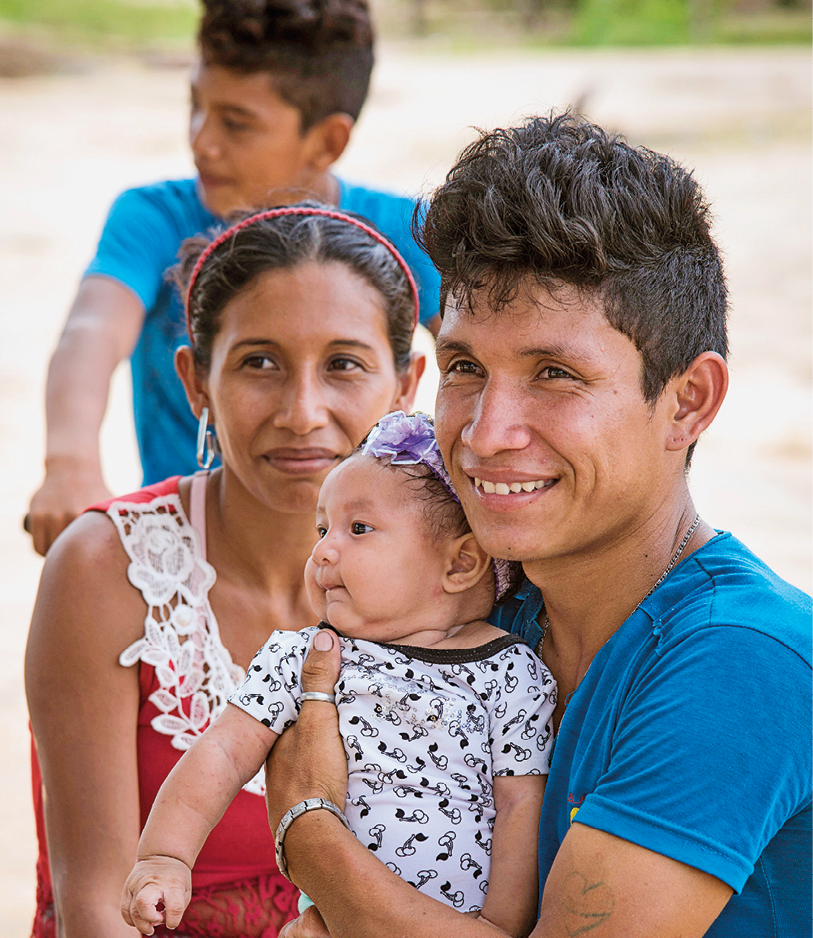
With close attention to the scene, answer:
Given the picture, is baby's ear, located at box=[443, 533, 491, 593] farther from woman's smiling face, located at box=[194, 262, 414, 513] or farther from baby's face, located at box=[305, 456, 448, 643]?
woman's smiling face, located at box=[194, 262, 414, 513]

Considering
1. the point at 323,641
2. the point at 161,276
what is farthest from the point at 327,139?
the point at 323,641

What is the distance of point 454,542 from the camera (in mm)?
1953

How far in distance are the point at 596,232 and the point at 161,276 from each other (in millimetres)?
2041

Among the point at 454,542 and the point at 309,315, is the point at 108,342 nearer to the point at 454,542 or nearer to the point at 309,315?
the point at 309,315

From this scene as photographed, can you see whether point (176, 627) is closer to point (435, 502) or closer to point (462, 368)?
point (435, 502)

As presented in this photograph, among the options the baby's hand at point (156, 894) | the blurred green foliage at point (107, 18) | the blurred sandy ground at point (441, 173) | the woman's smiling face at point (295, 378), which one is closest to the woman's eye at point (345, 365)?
the woman's smiling face at point (295, 378)

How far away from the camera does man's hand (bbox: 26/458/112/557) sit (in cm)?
270

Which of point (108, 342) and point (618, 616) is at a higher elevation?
point (108, 342)

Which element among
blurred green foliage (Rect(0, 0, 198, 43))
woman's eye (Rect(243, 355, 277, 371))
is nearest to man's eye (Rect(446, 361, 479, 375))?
woman's eye (Rect(243, 355, 277, 371))

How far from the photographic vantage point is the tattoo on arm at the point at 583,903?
4.55 ft

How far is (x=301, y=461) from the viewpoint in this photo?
2332 millimetres

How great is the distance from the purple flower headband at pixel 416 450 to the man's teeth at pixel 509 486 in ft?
1.02

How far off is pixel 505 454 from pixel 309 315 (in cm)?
88

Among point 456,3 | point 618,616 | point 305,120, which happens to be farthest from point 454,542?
point 456,3
